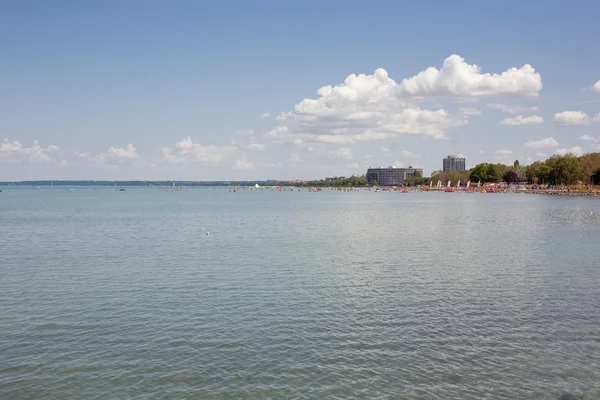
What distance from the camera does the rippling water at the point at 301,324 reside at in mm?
19219

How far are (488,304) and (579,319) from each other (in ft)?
15.8

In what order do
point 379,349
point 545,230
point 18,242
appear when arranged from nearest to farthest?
point 379,349 → point 18,242 → point 545,230

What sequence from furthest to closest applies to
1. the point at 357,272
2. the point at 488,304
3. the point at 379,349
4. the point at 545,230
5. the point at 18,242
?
1. the point at 545,230
2. the point at 18,242
3. the point at 357,272
4. the point at 488,304
5. the point at 379,349

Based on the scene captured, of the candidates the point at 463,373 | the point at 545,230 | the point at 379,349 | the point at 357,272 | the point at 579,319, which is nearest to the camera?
the point at 463,373

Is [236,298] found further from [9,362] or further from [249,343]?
[9,362]

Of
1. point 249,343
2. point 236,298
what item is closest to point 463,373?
point 249,343

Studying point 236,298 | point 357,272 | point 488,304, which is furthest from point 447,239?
point 236,298

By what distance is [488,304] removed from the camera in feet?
99.2

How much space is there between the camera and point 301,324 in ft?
86.1

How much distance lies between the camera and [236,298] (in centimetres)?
3169

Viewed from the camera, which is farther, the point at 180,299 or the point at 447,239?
the point at 447,239

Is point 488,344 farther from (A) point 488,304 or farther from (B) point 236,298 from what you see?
(B) point 236,298

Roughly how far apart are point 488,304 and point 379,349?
10901 mm

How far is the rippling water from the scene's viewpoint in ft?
63.1
